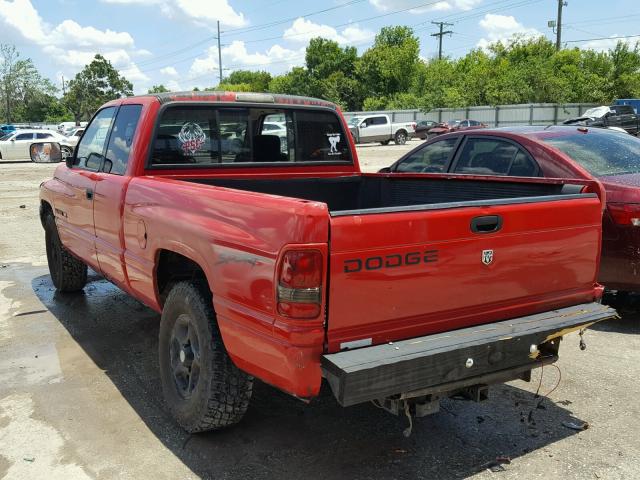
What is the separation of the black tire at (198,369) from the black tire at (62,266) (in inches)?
123

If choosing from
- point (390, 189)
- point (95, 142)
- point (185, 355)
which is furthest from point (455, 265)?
point (95, 142)

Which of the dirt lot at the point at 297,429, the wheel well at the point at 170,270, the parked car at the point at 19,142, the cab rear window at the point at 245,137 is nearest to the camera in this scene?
the dirt lot at the point at 297,429

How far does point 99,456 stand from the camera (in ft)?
11.0

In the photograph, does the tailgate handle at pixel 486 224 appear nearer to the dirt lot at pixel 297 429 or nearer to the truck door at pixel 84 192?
the dirt lot at pixel 297 429

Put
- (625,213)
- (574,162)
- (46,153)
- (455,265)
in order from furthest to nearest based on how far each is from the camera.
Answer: (46,153) < (574,162) < (625,213) < (455,265)

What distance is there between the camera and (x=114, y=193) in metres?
4.36

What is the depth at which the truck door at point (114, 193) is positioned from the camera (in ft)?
14.2

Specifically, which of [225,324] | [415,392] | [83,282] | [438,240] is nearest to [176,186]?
[225,324]

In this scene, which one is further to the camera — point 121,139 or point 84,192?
point 84,192

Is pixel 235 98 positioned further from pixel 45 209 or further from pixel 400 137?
pixel 400 137

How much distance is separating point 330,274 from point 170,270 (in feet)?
5.47

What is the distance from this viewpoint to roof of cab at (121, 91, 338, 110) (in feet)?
14.8

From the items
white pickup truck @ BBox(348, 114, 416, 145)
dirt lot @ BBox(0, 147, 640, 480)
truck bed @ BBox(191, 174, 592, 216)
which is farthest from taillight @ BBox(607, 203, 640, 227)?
white pickup truck @ BBox(348, 114, 416, 145)

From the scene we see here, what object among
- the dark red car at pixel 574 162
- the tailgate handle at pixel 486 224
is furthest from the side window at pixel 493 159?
the tailgate handle at pixel 486 224
